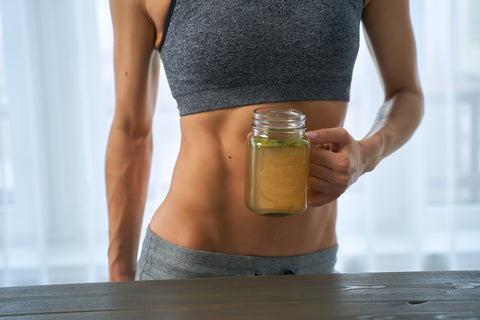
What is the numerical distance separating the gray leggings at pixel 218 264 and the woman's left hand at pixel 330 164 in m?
0.19

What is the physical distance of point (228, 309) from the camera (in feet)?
1.78

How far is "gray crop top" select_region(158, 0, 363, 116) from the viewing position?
82 cm

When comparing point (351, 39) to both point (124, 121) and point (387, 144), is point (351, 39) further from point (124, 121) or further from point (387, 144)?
point (124, 121)

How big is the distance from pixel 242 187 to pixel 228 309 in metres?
A: 0.34

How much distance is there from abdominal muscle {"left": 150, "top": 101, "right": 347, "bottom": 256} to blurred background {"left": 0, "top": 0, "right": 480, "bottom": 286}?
121cm

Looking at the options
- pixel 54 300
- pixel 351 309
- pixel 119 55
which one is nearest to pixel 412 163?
pixel 119 55

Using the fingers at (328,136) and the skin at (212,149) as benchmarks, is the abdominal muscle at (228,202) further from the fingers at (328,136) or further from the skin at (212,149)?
the fingers at (328,136)

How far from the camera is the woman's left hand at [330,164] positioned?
2.24ft

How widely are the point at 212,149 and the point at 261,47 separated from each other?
0.67 ft

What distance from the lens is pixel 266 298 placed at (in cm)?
57

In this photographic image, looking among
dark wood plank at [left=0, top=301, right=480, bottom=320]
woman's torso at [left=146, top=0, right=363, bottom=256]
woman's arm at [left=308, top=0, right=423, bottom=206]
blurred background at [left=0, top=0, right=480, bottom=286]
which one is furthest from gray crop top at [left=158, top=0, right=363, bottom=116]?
blurred background at [left=0, top=0, right=480, bottom=286]

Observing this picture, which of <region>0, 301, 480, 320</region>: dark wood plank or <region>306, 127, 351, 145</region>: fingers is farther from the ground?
<region>306, 127, 351, 145</region>: fingers

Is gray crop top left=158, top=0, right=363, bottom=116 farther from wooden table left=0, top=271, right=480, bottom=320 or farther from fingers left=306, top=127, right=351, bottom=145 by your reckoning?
wooden table left=0, top=271, right=480, bottom=320

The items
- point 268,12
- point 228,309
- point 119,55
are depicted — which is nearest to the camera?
point 228,309
